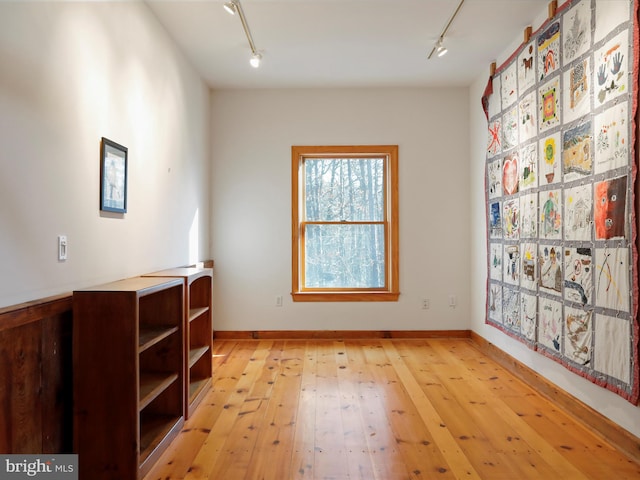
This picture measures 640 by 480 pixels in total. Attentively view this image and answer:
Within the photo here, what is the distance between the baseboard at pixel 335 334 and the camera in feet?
15.0

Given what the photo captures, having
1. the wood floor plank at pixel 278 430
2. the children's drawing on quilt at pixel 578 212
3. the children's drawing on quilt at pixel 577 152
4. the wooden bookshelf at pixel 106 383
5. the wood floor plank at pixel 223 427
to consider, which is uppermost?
the children's drawing on quilt at pixel 577 152

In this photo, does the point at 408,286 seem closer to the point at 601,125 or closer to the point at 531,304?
the point at 531,304

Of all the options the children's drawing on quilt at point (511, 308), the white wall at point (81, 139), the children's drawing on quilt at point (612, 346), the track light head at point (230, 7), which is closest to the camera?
the white wall at point (81, 139)

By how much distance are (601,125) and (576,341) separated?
1309 millimetres

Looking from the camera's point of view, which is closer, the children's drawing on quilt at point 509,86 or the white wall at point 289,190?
the children's drawing on quilt at point 509,86

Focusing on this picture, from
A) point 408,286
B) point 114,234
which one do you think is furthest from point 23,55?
point 408,286

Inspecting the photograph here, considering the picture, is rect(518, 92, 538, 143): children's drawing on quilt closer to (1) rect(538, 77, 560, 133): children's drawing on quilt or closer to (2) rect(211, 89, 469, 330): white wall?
(1) rect(538, 77, 560, 133): children's drawing on quilt

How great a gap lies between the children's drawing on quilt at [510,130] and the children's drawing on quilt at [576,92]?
69cm

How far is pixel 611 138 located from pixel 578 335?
1.19 m

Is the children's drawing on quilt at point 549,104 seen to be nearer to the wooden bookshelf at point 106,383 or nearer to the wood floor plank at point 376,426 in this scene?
the wood floor plank at point 376,426

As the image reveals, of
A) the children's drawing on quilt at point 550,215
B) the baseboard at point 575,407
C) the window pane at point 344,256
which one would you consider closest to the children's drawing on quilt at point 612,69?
the children's drawing on quilt at point 550,215

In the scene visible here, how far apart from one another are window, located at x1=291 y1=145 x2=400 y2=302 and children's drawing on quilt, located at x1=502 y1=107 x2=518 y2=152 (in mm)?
1348

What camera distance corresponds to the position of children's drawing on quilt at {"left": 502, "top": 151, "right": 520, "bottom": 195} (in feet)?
11.1

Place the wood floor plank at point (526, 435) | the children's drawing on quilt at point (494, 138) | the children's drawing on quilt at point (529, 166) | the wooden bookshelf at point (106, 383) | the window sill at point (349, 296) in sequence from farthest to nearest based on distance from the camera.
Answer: the window sill at point (349, 296) → the children's drawing on quilt at point (494, 138) → the children's drawing on quilt at point (529, 166) → the wood floor plank at point (526, 435) → the wooden bookshelf at point (106, 383)
